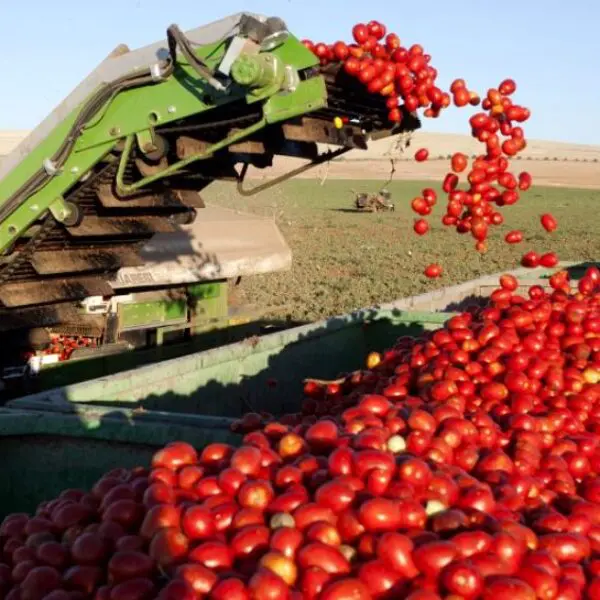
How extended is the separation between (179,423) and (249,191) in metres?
2.12

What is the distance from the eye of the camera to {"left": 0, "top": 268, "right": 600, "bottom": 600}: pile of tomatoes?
2004mm

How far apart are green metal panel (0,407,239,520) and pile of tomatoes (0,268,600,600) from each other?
67 centimetres

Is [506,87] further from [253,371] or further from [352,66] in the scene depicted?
[253,371]

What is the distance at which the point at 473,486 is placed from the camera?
2436 mm

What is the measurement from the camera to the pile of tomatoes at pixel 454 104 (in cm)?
452

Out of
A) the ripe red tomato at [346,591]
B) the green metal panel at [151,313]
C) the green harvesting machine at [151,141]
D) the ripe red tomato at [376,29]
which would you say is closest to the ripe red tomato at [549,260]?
the green harvesting machine at [151,141]

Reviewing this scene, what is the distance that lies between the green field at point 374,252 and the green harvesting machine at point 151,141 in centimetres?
425

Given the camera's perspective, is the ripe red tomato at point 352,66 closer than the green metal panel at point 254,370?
Yes

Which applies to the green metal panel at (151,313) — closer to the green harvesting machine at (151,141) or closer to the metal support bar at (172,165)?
the green harvesting machine at (151,141)

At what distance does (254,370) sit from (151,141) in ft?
5.87

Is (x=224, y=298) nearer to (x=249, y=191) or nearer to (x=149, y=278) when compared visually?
(x=149, y=278)

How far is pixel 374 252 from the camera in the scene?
23.9 m

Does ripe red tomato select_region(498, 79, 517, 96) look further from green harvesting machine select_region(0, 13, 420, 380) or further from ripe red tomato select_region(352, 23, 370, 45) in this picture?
ripe red tomato select_region(352, 23, 370, 45)

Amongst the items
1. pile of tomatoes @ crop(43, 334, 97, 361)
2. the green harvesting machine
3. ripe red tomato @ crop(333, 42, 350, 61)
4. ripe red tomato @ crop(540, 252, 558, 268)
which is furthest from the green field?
ripe red tomato @ crop(333, 42, 350, 61)
